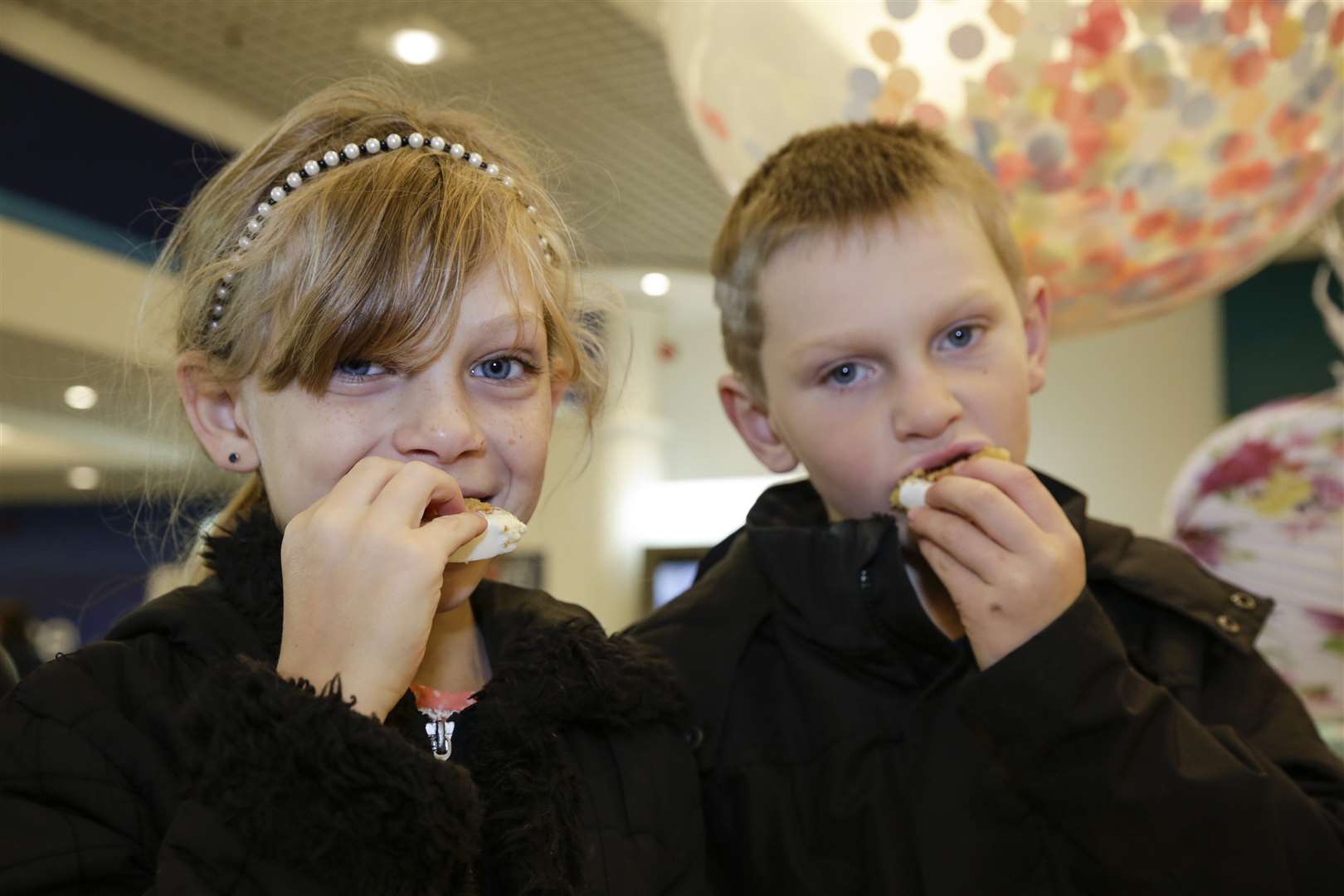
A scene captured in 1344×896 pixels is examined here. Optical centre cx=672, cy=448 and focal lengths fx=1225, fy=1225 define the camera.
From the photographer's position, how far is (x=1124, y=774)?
1.04 m

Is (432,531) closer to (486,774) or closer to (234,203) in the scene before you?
(486,774)

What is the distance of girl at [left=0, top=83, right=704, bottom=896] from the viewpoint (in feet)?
2.72

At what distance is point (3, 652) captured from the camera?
119 centimetres

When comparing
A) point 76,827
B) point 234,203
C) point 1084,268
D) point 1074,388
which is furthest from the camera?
point 1074,388

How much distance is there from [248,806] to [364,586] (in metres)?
0.17

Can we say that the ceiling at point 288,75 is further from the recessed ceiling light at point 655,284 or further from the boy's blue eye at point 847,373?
the boy's blue eye at point 847,373

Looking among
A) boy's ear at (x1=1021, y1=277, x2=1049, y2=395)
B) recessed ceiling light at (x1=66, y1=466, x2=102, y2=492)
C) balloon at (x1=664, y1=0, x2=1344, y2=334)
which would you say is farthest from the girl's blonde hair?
recessed ceiling light at (x1=66, y1=466, x2=102, y2=492)

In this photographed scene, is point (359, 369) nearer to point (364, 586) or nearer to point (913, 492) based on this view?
point (364, 586)

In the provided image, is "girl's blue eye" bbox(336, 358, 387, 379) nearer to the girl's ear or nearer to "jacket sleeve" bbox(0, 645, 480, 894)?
the girl's ear

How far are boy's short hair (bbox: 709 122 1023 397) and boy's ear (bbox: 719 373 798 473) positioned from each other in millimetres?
20

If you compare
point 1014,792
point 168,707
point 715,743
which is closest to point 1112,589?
point 1014,792

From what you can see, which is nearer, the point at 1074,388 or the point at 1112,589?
the point at 1112,589

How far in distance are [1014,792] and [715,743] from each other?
0.30m

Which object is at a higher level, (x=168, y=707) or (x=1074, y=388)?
(x=1074, y=388)
